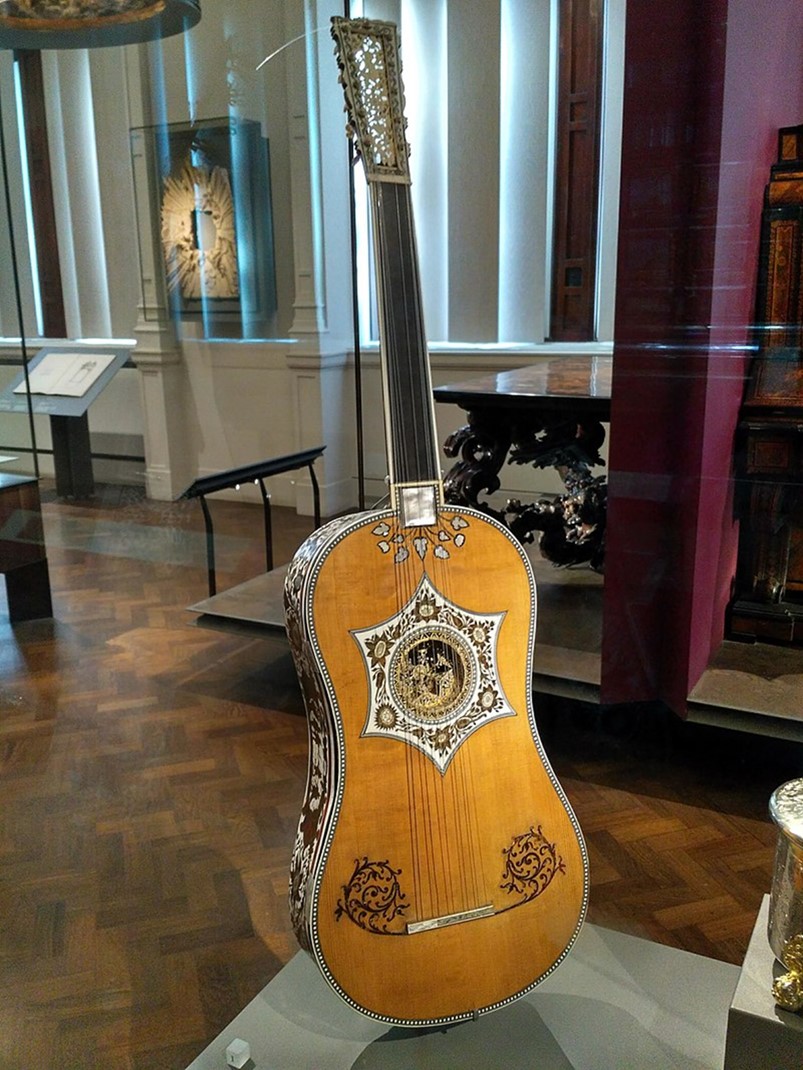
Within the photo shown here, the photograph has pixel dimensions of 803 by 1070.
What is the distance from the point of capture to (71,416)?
3180mm

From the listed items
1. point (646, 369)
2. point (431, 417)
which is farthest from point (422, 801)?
point (646, 369)

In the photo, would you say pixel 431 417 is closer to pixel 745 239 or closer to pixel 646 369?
pixel 646 369

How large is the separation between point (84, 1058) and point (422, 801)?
73cm

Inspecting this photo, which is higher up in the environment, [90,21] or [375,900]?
[90,21]

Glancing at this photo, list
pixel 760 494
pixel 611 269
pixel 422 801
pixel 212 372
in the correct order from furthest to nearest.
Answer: pixel 212 372
pixel 611 269
pixel 760 494
pixel 422 801

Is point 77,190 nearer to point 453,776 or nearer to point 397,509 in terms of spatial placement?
point 397,509

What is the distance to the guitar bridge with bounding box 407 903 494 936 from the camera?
52.1 inches

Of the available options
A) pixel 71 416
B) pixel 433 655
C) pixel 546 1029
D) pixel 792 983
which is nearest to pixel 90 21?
pixel 71 416

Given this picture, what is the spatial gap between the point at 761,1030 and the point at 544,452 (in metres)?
1.82

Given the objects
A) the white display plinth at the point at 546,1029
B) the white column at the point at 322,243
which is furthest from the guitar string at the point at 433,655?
the white column at the point at 322,243

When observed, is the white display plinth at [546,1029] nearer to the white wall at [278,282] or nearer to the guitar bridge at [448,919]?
the guitar bridge at [448,919]

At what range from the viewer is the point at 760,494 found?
7.59ft

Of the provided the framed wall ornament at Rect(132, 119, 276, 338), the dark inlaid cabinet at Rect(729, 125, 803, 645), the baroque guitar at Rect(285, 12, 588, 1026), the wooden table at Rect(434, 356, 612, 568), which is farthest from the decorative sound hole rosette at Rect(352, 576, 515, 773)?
the framed wall ornament at Rect(132, 119, 276, 338)

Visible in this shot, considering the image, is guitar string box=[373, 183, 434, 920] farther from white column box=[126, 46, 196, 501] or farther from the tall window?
white column box=[126, 46, 196, 501]
